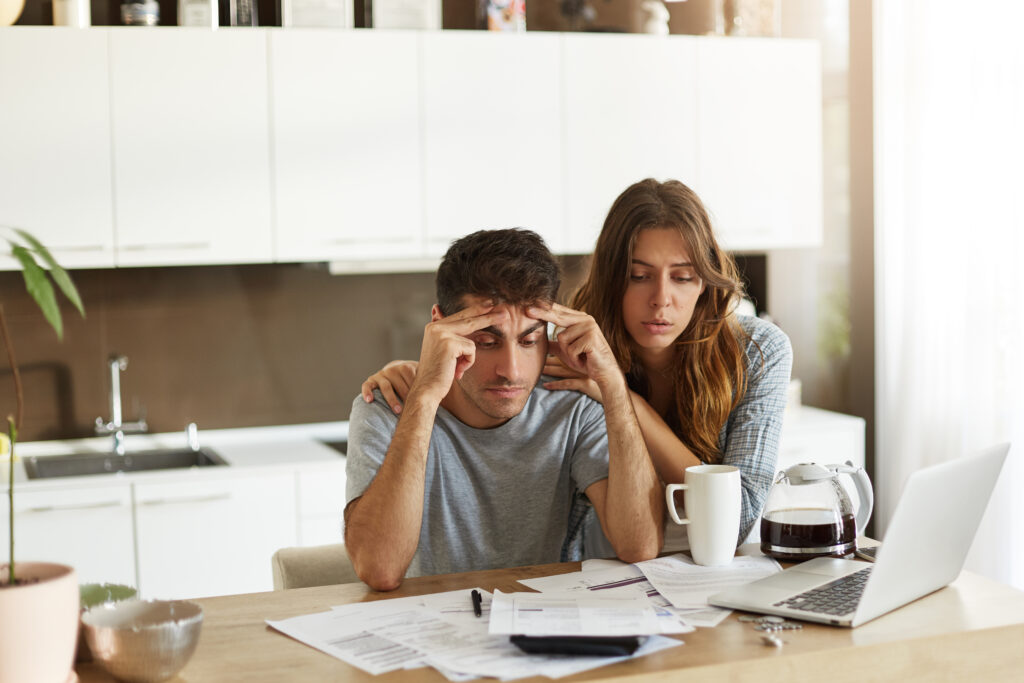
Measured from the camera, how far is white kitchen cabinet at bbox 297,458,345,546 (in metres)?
3.15

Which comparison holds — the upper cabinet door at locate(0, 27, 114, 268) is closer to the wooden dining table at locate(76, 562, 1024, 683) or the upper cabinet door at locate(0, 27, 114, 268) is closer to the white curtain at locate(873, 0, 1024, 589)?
the wooden dining table at locate(76, 562, 1024, 683)

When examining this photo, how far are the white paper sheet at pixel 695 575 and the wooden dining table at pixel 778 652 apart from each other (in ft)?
0.33

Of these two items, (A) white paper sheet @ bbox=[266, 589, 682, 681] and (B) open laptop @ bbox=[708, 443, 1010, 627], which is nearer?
(A) white paper sheet @ bbox=[266, 589, 682, 681]

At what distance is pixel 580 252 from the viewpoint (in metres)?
3.62

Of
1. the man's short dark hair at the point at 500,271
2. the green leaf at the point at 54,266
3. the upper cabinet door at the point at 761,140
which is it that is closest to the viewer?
the green leaf at the point at 54,266

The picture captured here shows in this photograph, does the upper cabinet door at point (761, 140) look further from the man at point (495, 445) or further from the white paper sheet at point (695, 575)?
the white paper sheet at point (695, 575)

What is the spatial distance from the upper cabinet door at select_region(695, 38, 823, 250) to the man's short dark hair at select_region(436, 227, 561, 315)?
1.90 meters

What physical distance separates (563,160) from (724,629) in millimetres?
2358

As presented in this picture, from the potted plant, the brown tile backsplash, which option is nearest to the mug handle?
the potted plant

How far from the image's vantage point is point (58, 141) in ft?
10.2

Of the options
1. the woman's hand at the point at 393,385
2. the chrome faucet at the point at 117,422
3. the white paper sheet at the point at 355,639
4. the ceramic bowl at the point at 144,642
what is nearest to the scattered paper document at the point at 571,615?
the white paper sheet at the point at 355,639

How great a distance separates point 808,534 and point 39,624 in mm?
1133

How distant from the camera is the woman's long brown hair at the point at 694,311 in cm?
208

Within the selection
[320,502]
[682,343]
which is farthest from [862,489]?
[320,502]
